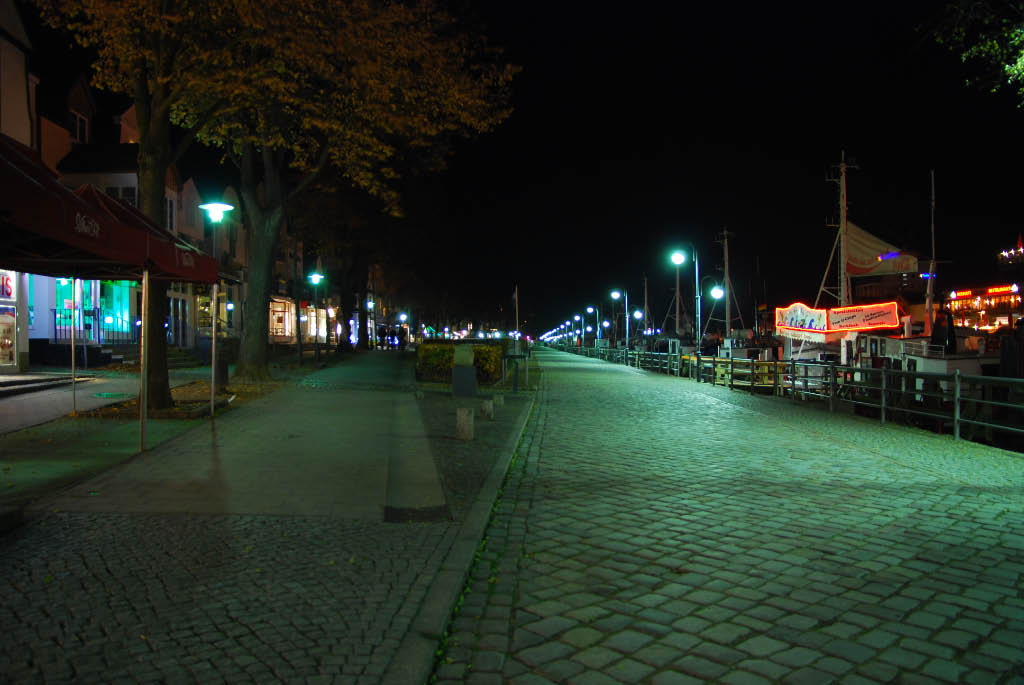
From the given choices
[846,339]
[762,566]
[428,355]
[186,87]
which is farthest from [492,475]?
[846,339]

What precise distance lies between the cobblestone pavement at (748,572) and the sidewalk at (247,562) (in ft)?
1.32

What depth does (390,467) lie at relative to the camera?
877cm

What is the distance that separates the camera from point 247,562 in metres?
5.17

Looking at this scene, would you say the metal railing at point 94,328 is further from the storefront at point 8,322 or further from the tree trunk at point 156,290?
the tree trunk at point 156,290

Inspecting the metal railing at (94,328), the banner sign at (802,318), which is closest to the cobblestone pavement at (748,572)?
the banner sign at (802,318)

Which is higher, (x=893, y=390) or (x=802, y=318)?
(x=802, y=318)

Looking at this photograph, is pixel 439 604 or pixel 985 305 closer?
pixel 439 604

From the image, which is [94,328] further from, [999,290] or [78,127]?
[999,290]

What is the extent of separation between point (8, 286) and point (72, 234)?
1489cm

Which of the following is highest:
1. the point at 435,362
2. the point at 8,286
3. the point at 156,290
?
the point at 8,286

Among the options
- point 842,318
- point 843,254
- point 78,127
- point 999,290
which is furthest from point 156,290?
point 999,290

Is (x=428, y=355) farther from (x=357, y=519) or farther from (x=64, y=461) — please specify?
(x=357, y=519)

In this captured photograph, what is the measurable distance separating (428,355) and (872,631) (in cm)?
1951

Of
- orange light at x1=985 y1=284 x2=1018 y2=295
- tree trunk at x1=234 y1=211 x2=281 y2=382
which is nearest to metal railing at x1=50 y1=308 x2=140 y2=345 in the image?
tree trunk at x1=234 y1=211 x2=281 y2=382
